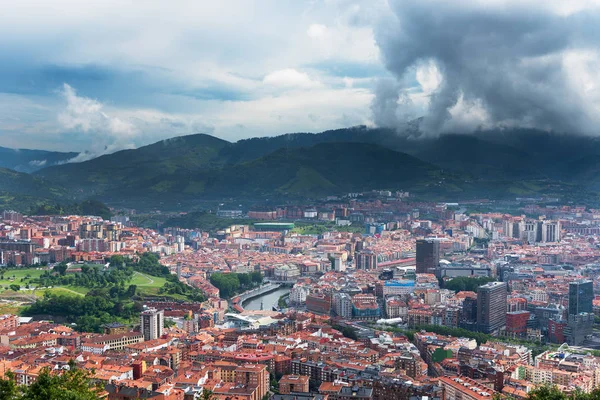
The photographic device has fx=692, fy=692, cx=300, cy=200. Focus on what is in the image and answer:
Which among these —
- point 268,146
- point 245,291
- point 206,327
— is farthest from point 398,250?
point 268,146

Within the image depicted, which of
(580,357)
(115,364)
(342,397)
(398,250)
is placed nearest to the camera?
(342,397)

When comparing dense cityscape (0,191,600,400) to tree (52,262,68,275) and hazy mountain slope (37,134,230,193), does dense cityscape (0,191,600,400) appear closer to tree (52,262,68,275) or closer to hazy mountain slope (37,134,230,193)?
tree (52,262,68,275)

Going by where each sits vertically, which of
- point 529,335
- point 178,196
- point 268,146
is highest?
point 268,146

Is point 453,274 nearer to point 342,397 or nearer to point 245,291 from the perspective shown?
point 245,291

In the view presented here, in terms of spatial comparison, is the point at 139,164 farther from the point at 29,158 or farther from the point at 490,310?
the point at 490,310

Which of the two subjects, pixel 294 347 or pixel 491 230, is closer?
pixel 294 347

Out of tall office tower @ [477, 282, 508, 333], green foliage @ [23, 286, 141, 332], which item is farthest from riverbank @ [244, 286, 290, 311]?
tall office tower @ [477, 282, 508, 333]

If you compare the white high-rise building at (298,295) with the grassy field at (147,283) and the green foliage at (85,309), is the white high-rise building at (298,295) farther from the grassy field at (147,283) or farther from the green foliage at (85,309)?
the green foliage at (85,309)
